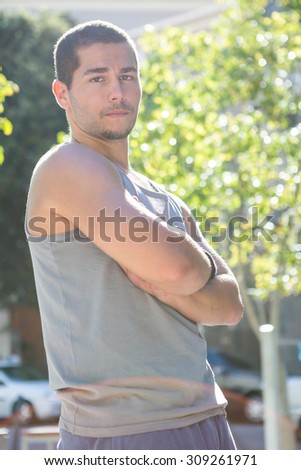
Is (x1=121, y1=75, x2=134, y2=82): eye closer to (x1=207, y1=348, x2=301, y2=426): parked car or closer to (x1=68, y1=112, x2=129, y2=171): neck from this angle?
(x1=68, y1=112, x2=129, y2=171): neck

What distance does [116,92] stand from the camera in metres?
2.03

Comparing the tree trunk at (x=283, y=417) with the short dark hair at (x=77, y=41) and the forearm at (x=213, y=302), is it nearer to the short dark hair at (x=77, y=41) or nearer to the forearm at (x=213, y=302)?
the forearm at (x=213, y=302)

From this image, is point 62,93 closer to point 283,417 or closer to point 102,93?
point 102,93

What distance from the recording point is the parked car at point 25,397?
16.3 m

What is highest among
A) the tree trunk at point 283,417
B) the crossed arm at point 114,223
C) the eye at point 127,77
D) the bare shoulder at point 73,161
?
the eye at point 127,77

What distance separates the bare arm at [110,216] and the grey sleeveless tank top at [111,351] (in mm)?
44

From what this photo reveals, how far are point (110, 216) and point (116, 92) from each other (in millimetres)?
312

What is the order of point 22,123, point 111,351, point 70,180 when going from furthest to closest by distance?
1. point 22,123
2. point 70,180
3. point 111,351

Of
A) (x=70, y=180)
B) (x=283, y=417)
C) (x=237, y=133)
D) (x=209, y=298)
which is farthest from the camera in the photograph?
(x=237, y=133)

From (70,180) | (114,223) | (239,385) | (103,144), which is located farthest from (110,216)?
(239,385)

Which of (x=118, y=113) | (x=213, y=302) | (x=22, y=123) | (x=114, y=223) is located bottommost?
(x=213, y=302)

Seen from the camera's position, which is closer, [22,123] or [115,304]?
[115,304]

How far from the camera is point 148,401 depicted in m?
1.82

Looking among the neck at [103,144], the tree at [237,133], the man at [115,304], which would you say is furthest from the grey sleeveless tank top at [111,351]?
the tree at [237,133]
